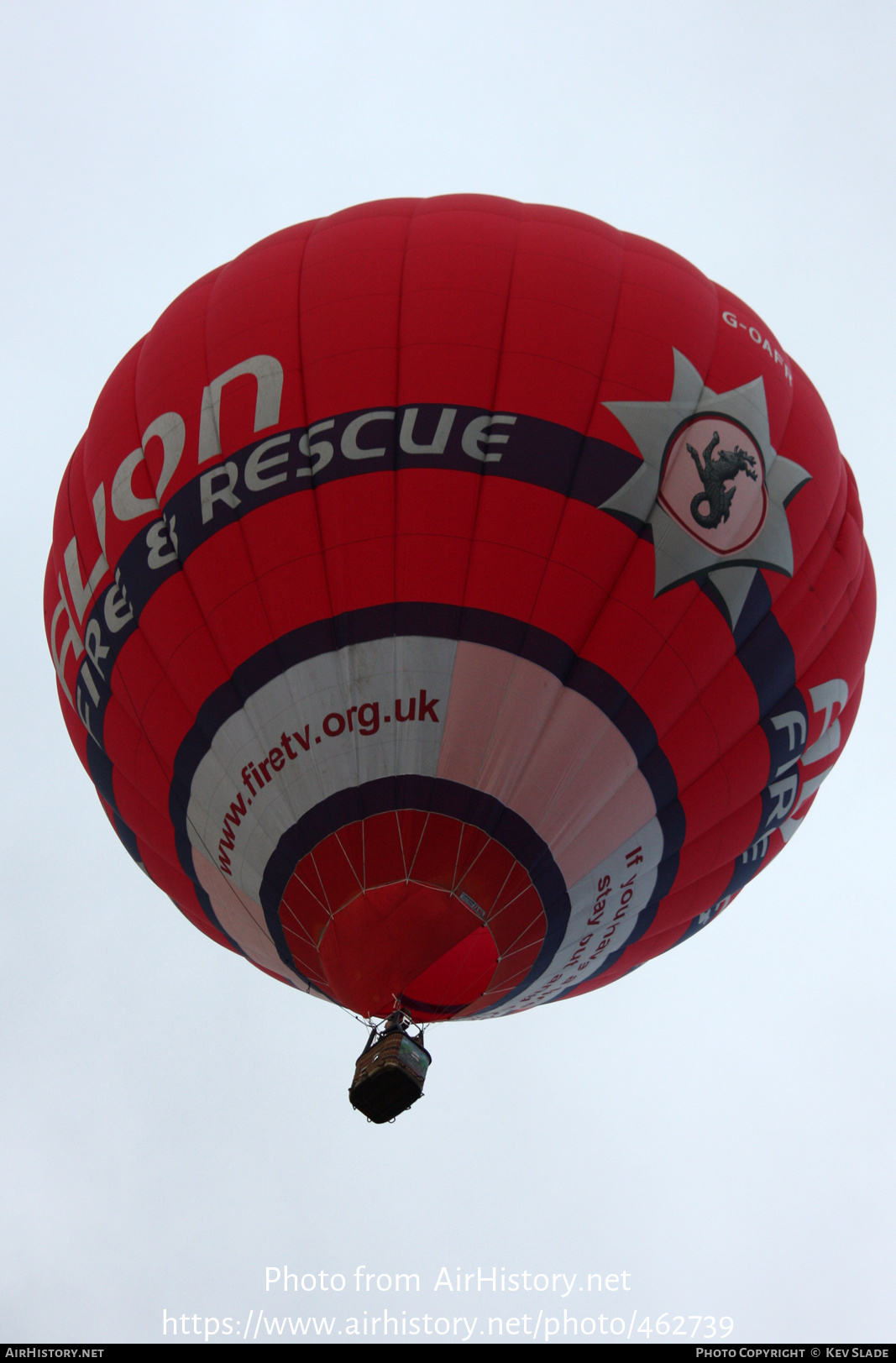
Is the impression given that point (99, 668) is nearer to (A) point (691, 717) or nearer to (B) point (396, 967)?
(B) point (396, 967)

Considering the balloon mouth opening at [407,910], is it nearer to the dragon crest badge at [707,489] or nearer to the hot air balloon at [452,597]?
the hot air balloon at [452,597]

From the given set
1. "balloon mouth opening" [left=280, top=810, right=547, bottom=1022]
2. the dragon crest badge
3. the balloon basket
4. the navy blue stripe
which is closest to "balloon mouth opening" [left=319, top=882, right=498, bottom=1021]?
"balloon mouth opening" [left=280, top=810, right=547, bottom=1022]

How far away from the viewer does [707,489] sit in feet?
22.9

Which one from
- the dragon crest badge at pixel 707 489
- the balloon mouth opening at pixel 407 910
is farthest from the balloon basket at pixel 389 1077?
the dragon crest badge at pixel 707 489

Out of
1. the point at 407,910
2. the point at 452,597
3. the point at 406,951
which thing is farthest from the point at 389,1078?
the point at 452,597

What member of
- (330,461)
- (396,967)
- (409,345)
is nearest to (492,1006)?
(396,967)

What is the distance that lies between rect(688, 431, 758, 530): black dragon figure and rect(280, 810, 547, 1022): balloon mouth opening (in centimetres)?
219

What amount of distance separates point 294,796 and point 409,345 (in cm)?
267

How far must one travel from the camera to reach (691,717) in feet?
23.3

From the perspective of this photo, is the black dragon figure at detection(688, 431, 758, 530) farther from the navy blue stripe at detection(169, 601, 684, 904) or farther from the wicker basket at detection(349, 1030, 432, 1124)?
the wicker basket at detection(349, 1030, 432, 1124)

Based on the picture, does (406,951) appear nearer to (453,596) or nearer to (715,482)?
(453,596)

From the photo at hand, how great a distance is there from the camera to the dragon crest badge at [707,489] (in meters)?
6.87

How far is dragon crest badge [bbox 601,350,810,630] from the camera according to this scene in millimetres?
6871

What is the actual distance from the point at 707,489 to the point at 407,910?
9.60 ft
